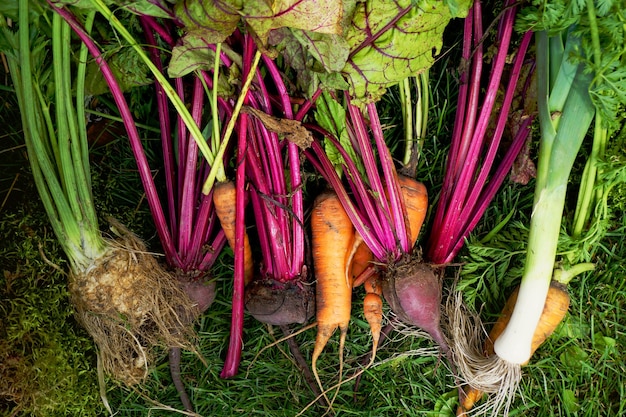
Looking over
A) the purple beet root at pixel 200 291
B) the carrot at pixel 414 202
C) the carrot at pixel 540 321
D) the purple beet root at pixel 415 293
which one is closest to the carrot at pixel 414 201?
the carrot at pixel 414 202

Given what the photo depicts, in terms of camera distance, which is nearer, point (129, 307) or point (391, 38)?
point (391, 38)

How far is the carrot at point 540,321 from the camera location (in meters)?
1.58

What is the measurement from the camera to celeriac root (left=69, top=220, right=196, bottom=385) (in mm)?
1593

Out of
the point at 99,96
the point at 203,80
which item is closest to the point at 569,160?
the point at 203,80

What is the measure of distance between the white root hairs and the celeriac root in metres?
0.87

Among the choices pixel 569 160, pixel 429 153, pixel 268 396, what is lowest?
pixel 268 396

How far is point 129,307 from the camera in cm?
162

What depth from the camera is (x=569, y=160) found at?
4.76 feet

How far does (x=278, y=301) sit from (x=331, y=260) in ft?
0.70

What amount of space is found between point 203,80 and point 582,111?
1062mm

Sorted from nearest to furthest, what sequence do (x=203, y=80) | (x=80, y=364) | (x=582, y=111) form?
(x=582, y=111), (x=203, y=80), (x=80, y=364)

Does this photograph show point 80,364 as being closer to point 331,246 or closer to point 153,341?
point 153,341

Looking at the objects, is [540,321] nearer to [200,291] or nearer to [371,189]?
[371,189]

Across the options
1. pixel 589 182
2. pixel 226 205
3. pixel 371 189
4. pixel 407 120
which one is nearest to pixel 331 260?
pixel 371 189
